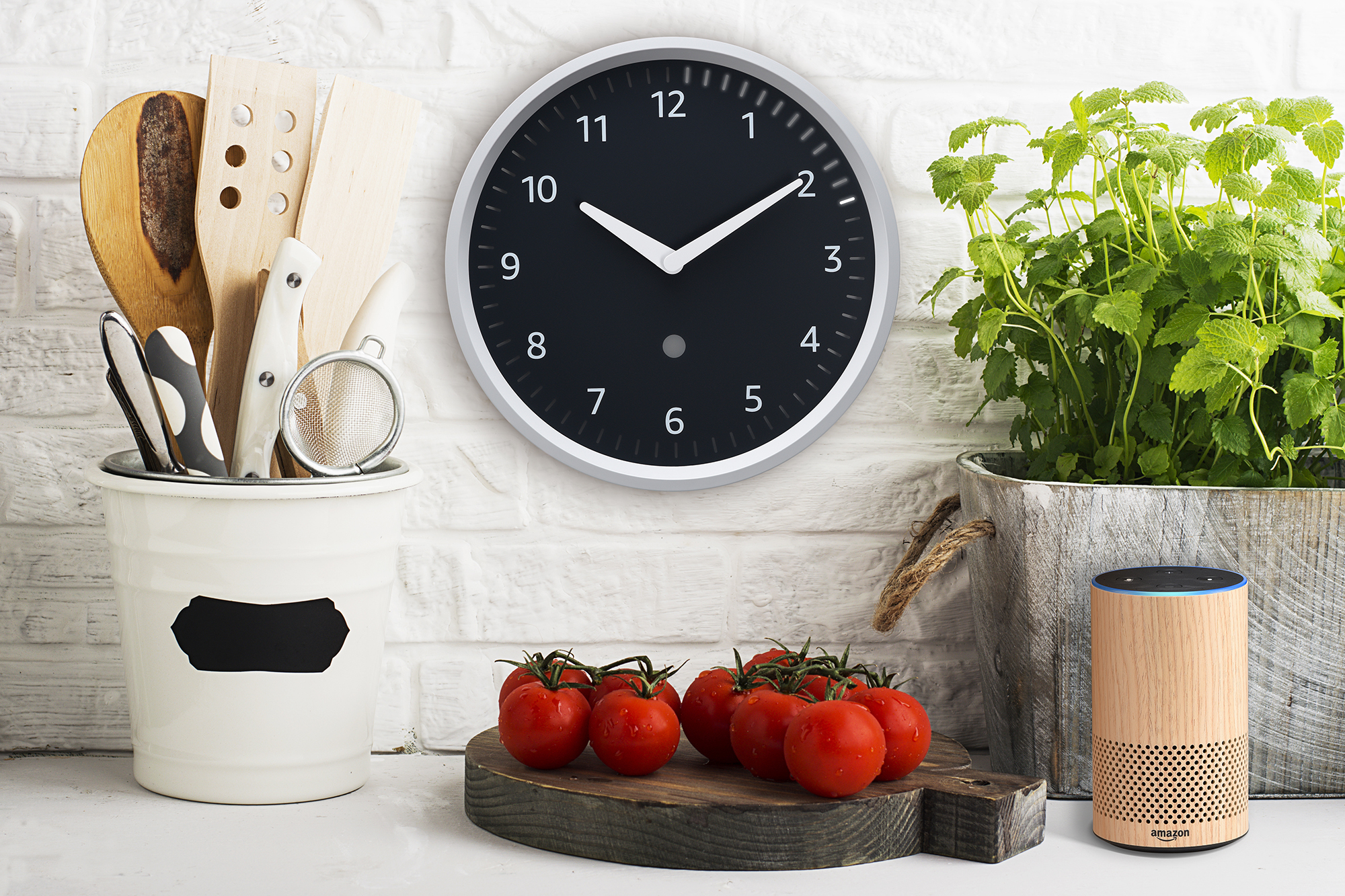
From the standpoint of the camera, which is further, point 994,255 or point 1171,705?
point 994,255

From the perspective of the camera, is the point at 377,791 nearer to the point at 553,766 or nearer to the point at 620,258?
the point at 553,766

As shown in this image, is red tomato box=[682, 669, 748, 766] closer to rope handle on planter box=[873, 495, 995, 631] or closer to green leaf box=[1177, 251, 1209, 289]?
rope handle on planter box=[873, 495, 995, 631]

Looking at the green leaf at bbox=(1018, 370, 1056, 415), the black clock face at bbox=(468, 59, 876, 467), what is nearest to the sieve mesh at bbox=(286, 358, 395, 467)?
the black clock face at bbox=(468, 59, 876, 467)

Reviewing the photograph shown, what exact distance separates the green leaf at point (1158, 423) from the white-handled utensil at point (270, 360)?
0.64m

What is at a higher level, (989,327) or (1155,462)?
(989,327)

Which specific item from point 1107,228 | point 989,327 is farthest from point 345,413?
point 1107,228

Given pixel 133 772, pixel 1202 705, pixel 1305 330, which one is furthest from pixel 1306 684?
pixel 133 772

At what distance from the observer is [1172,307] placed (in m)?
0.84

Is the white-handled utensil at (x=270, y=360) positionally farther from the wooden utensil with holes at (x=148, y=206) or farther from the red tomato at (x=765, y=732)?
the red tomato at (x=765, y=732)

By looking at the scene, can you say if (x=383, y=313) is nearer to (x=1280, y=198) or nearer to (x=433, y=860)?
(x=433, y=860)

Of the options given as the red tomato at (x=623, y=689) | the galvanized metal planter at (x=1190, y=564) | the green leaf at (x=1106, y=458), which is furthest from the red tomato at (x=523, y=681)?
the green leaf at (x=1106, y=458)

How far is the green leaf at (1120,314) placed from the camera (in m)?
0.76

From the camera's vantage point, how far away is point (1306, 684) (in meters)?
0.79

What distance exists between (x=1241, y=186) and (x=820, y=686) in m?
0.48
